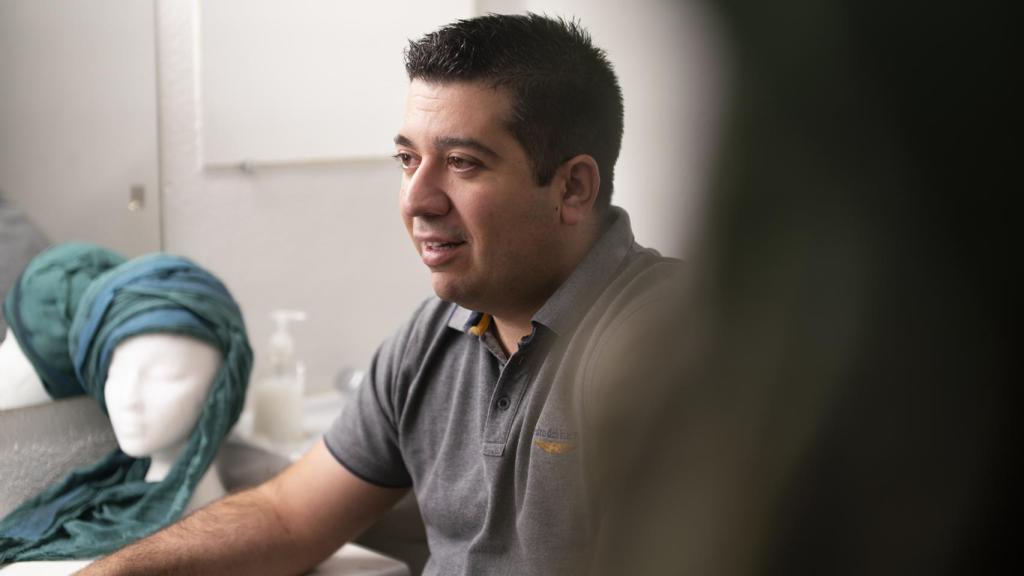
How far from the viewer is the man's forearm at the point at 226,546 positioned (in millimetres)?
1129

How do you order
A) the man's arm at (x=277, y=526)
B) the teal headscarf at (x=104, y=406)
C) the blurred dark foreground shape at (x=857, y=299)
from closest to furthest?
1. the blurred dark foreground shape at (x=857, y=299)
2. the man's arm at (x=277, y=526)
3. the teal headscarf at (x=104, y=406)

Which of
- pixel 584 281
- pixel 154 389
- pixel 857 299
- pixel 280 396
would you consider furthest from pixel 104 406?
pixel 857 299

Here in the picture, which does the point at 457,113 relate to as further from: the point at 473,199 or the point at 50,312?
the point at 50,312

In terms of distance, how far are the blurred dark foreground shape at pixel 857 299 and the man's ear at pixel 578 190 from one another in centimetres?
65

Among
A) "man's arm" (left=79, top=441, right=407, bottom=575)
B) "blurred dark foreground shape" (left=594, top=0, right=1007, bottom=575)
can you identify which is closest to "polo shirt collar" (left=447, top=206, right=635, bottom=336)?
"man's arm" (left=79, top=441, right=407, bottom=575)

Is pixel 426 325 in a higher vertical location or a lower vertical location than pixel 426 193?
lower

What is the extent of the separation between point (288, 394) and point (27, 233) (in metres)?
0.46

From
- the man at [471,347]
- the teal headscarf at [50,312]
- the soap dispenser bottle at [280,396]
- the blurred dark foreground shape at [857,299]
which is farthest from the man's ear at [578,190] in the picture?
the soap dispenser bottle at [280,396]

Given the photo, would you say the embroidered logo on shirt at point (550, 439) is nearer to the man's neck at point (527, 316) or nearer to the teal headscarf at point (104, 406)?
the man's neck at point (527, 316)

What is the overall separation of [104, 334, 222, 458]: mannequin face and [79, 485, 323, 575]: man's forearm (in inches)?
10.8

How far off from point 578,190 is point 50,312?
89cm

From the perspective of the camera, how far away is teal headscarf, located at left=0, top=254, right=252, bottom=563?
1.39 meters

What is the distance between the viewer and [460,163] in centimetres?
94

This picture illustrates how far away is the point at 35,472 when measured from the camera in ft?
4.74
